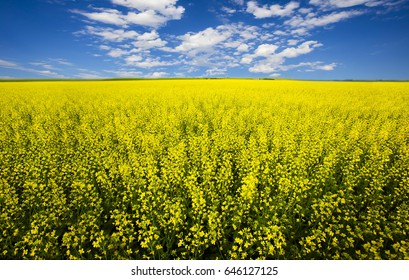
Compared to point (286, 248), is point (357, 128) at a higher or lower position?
higher

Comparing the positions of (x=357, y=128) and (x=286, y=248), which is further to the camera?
(x=357, y=128)

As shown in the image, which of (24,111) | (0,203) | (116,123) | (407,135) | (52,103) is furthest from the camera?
(52,103)

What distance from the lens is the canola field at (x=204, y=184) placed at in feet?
12.7

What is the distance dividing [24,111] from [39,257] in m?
12.7

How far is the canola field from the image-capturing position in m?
3.88

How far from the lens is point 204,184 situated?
531cm

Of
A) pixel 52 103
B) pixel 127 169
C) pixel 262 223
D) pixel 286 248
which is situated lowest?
pixel 286 248

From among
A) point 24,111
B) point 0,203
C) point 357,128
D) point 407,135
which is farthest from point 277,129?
point 24,111

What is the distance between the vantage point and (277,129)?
895 centimetres
